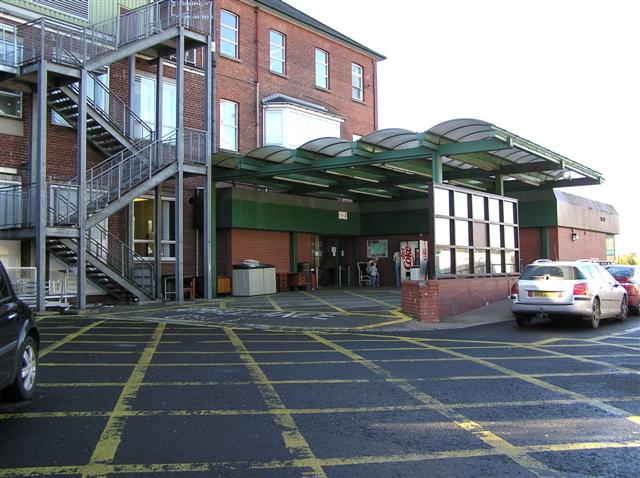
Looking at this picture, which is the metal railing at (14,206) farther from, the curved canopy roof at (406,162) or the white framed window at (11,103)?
the curved canopy roof at (406,162)

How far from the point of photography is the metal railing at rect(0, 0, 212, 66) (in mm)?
15344

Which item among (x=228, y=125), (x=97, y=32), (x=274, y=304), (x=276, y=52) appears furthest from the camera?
(x=276, y=52)

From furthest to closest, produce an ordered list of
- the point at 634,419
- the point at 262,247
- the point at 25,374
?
the point at 262,247 < the point at 25,374 < the point at 634,419

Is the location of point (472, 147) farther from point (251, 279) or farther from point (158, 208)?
point (158, 208)

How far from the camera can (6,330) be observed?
217 inches

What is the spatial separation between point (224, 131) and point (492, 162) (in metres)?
10.5

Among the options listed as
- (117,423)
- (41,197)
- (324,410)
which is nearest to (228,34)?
(41,197)

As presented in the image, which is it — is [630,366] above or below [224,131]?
below

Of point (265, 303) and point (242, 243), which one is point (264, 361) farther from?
point (242, 243)

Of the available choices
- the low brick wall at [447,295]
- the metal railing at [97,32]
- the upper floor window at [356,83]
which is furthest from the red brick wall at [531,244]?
the metal railing at [97,32]

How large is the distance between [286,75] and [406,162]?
388 inches

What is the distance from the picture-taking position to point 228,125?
22875mm

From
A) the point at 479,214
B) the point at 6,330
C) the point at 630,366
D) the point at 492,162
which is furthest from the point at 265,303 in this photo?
the point at 6,330

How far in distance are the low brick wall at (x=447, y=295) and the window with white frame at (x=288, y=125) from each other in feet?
33.5
